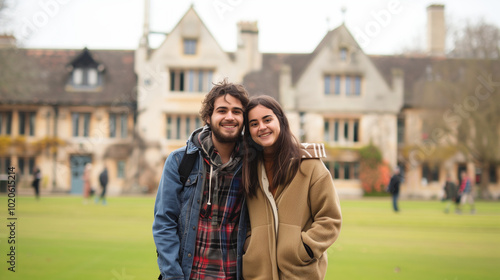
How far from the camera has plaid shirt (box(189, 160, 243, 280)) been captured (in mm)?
3369

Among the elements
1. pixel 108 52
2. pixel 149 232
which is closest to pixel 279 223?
pixel 149 232

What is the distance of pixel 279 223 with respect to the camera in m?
3.38

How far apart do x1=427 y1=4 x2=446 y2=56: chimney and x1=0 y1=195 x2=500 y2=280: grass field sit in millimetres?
26160

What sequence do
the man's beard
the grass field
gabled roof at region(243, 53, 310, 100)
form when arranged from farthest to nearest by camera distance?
1. gabled roof at region(243, 53, 310, 100)
2. the grass field
3. the man's beard

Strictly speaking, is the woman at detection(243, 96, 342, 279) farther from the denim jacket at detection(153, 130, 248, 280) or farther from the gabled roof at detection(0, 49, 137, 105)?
the gabled roof at detection(0, 49, 137, 105)

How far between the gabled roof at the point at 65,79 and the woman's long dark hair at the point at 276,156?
28287 mm

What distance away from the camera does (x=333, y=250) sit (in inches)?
336

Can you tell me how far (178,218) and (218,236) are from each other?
33cm

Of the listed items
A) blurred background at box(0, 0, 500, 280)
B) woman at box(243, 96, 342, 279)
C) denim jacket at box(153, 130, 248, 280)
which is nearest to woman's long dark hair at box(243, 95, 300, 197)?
woman at box(243, 96, 342, 279)

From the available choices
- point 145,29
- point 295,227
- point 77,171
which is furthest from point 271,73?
point 295,227

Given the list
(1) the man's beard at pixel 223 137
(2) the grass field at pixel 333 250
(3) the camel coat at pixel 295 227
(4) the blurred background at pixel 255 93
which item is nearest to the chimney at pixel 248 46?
(4) the blurred background at pixel 255 93

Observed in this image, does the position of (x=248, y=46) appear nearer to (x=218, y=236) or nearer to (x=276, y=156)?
(x=276, y=156)

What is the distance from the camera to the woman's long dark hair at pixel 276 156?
3.38 m

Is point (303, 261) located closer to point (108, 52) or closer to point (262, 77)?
point (262, 77)
